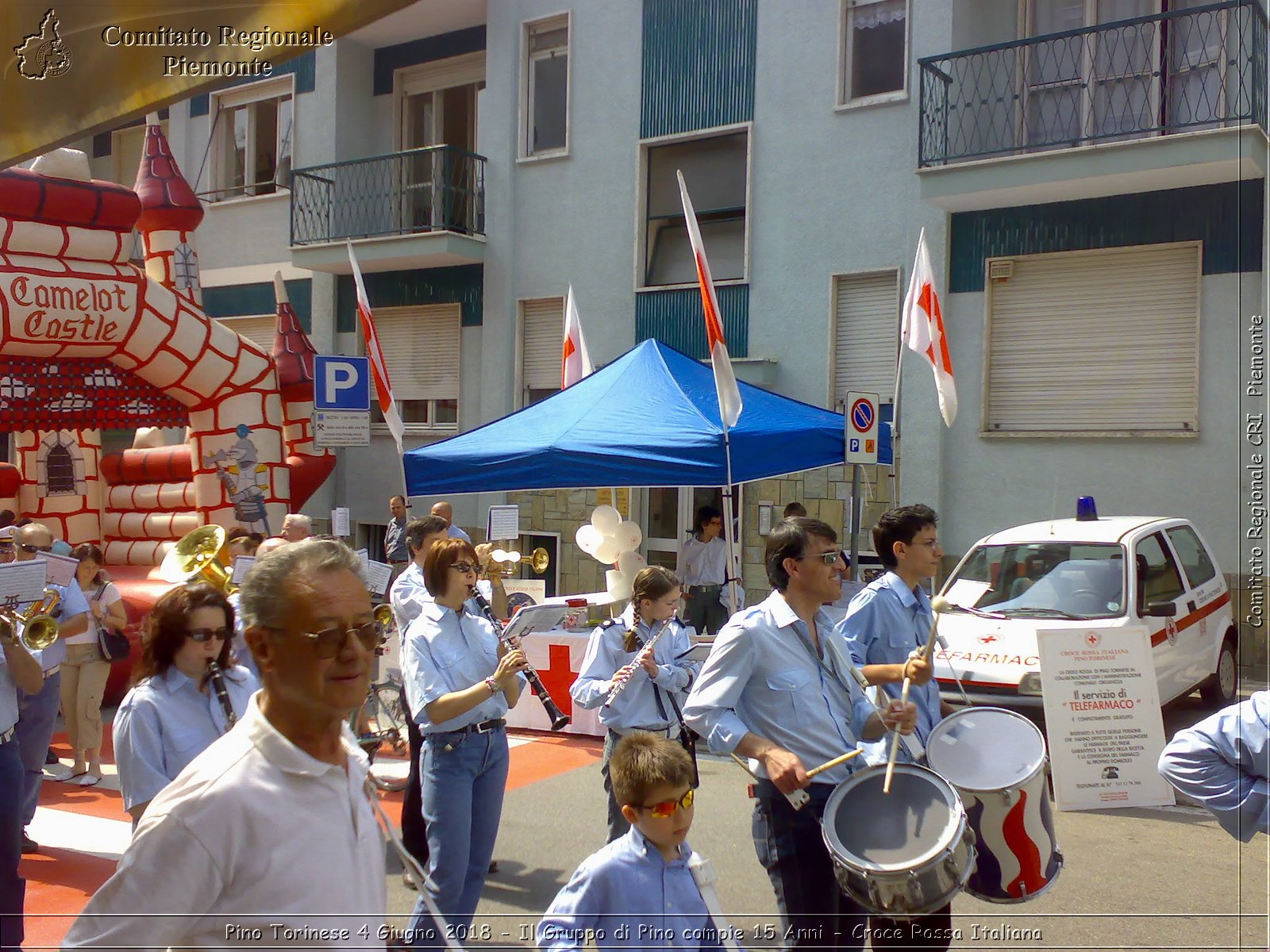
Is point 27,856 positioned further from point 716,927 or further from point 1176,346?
point 1176,346

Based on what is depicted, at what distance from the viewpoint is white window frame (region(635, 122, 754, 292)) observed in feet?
48.0

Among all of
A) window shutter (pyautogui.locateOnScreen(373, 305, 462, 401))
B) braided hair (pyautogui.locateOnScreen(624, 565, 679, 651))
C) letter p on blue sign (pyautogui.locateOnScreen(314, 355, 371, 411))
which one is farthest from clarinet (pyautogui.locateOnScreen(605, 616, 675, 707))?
window shutter (pyautogui.locateOnScreen(373, 305, 462, 401))

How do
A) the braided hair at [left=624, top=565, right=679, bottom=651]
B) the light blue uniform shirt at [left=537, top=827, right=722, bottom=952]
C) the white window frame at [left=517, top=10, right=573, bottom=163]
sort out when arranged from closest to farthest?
the light blue uniform shirt at [left=537, top=827, right=722, bottom=952]
the braided hair at [left=624, top=565, right=679, bottom=651]
the white window frame at [left=517, top=10, right=573, bottom=163]

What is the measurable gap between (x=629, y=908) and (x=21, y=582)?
341cm

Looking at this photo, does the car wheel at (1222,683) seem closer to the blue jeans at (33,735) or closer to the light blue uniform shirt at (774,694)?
the light blue uniform shirt at (774,694)

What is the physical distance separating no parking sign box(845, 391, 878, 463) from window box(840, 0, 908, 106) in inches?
210

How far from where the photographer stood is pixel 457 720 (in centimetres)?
442

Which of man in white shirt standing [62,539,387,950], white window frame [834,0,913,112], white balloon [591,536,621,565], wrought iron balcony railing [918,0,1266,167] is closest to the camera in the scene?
man in white shirt standing [62,539,387,950]

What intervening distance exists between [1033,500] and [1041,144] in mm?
3671

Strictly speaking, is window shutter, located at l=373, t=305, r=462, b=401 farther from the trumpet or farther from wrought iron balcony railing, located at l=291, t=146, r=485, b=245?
the trumpet

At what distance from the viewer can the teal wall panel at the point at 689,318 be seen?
14.8m

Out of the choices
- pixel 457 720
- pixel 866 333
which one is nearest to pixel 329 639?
pixel 457 720

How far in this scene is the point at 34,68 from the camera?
10.1 ft

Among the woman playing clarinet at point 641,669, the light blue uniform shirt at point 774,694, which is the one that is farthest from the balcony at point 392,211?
the light blue uniform shirt at point 774,694
